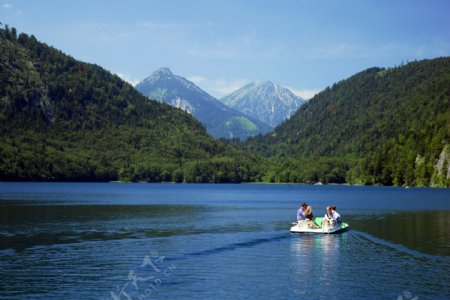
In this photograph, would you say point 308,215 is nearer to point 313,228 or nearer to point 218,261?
point 313,228

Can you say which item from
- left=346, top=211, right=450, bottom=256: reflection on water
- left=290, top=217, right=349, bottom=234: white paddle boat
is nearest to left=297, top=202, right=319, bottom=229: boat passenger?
left=290, top=217, right=349, bottom=234: white paddle boat

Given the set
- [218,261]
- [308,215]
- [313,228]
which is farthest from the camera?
[308,215]

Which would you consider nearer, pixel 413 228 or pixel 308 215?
pixel 308 215

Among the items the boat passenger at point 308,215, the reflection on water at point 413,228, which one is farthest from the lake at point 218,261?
the boat passenger at point 308,215

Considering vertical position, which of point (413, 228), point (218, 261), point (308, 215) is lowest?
point (218, 261)

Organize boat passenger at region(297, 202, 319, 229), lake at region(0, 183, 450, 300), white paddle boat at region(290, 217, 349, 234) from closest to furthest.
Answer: lake at region(0, 183, 450, 300)
white paddle boat at region(290, 217, 349, 234)
boat passenger at region(297, 202, 319, 229)

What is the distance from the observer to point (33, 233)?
273 feet

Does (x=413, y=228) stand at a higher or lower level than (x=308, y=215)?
lower

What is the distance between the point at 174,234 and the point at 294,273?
3384 cm

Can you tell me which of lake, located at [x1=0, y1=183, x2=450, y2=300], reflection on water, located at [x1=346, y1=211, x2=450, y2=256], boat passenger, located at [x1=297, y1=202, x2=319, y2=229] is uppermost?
boat passenger, located at [x1=297, y1=202, x2=319, y2=229]

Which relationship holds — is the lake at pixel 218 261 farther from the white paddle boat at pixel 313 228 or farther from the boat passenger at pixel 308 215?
the boat passenger at pixel 308 215

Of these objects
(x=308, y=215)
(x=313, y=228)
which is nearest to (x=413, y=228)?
(x=313, y=228)

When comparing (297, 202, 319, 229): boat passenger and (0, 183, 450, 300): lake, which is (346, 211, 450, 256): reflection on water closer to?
(0, 183, 450, 300): lake

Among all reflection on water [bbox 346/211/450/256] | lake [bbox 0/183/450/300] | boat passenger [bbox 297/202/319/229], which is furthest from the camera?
boat passenger [bbox 297/202/319/229]
